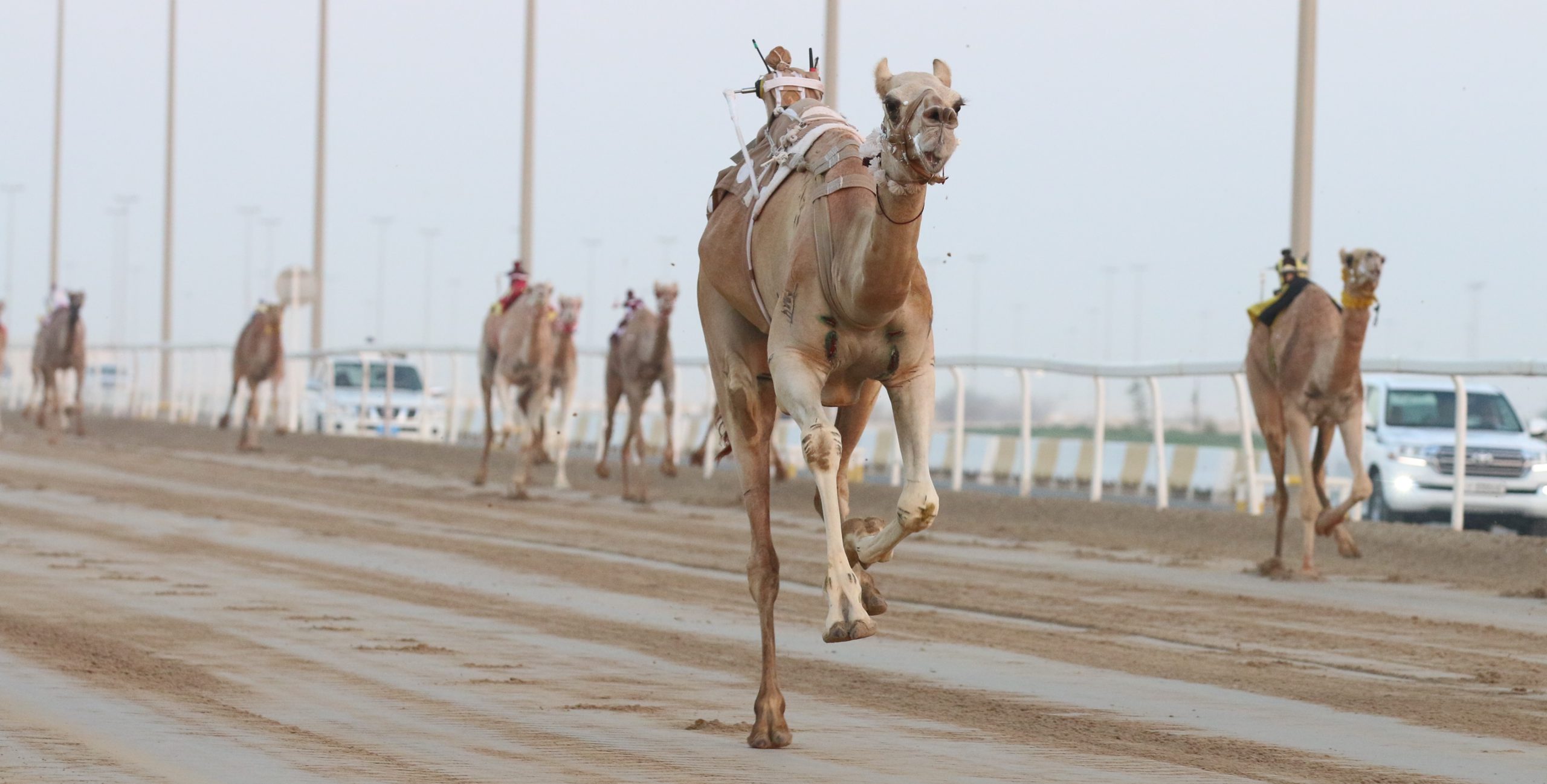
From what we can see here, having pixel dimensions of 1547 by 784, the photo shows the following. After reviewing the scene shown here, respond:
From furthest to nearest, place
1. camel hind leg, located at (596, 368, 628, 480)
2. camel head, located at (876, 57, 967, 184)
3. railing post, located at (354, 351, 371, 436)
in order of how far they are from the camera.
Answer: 1. railing post, located at (354, 351, 371, 436)
2. camel hind leg, located at (596, 368, 628, 480)
3. camel head, located at (876, 57, 967, 184)

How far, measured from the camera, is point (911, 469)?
7180 millimetres

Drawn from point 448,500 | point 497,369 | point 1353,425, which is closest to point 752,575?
point 1353,425

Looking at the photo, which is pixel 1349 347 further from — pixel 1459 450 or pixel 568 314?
pixel 568 314

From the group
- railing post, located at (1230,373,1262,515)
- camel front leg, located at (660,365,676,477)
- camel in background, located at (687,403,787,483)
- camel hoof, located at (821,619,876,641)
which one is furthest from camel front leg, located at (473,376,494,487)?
camel hoof, located at (821,619,876,641)

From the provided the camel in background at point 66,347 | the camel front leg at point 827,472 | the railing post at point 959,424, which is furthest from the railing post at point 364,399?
the camel front leg at point 827,472

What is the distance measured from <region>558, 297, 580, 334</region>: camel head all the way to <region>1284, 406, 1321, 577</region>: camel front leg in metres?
10.7

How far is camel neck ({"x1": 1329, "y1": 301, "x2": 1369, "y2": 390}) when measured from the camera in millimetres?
14992

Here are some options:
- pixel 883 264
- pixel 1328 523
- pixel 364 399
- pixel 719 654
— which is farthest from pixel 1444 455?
pixel 364 399

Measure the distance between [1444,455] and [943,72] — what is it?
1542 centimetres

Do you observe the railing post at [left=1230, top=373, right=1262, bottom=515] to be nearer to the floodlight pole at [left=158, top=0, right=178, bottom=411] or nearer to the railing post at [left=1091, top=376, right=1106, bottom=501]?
the railing post at [left=1091, top=376, right=1106, bottom=501]

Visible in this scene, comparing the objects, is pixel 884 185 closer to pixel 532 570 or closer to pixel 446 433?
pixel 532 570

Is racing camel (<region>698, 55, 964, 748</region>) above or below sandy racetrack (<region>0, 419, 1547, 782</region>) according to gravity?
above

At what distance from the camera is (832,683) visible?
9258 mm

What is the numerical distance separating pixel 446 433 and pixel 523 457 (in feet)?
34.5
